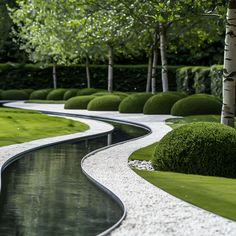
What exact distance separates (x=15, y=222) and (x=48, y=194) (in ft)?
7.81

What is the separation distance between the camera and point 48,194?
1173 cm

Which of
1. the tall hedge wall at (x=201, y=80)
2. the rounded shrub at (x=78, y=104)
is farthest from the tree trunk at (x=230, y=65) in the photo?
the rounded shrub at (x=78, y=104)

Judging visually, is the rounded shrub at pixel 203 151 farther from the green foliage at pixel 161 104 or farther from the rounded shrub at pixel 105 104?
the rounded shrub at pixel 105 104

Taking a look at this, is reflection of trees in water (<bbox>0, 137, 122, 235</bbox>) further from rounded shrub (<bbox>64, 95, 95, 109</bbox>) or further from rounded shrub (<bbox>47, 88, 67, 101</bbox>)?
rounded shrub (<bbox>47, 88, 67, 101</bbox>)

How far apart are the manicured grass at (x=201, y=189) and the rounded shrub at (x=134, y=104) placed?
22.0 metres

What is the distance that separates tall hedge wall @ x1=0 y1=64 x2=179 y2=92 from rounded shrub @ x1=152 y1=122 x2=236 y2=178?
142ft

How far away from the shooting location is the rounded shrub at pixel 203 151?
13.9 m

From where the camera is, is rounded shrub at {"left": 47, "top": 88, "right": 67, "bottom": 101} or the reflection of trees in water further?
rounded shrub at {"left": 47, "top": 88, "right": 67, "bottom": 101}

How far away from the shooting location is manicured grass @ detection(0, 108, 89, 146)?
2181cm

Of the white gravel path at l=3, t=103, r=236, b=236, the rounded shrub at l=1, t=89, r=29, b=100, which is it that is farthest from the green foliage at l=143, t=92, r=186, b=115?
the rounded shrub at l=1, t=89, r=29, b=100

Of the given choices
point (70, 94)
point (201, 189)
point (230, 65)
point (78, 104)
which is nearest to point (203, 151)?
point (201, 189)

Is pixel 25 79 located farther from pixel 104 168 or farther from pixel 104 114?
pixel 104 168

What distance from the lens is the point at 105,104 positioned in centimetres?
3903

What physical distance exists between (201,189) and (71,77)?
166 feet
